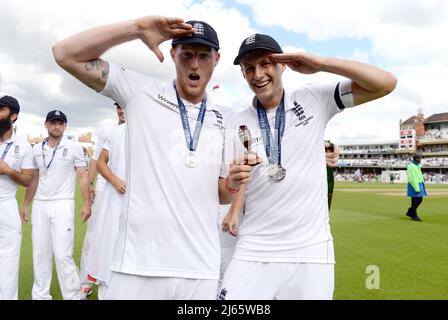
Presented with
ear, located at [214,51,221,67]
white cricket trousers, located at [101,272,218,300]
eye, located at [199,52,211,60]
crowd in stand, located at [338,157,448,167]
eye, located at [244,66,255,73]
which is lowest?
white cricket trousers, located at [101,272,218,300]

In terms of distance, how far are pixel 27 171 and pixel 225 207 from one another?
260cm

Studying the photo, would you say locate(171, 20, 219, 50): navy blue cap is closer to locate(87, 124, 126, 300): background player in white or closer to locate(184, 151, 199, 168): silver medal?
locate(184, 151, 199, 168): silver medal

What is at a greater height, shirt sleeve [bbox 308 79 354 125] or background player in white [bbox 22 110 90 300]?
shirt sleeve [bbox 308 79 354 125]

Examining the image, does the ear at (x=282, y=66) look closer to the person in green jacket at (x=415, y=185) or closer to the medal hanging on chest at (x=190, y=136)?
the medal hanging on chest at (x=190, y=136)

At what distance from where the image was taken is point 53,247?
5352 mm

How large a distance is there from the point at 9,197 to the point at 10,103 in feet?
3.67

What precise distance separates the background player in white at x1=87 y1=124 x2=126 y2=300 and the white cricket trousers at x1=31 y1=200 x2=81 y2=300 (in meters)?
0.37

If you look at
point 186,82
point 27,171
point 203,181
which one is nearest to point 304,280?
point 203,181

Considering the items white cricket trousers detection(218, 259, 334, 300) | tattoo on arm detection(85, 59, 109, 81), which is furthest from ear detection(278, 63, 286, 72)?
white cricket trousers detection(218, 259, 334, 300)

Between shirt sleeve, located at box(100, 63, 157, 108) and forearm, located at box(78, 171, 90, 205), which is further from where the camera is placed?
forearm, located at box(78, 171, 90, 205)

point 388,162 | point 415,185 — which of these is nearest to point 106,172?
point 415,185

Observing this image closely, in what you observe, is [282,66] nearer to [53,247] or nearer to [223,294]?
[223,294]

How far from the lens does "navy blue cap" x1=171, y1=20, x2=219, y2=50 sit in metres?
2.50
